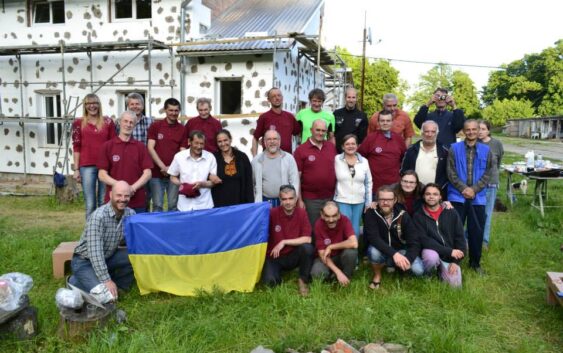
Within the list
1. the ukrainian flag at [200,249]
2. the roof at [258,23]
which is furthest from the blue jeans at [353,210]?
the roof at [258,23]

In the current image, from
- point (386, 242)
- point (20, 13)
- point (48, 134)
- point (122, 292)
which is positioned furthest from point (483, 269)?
point (20, 13)

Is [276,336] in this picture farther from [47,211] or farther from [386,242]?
[47,211]

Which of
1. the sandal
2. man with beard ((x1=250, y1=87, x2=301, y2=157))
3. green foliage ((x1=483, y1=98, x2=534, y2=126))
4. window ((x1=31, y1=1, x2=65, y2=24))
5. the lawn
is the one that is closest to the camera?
the lawn

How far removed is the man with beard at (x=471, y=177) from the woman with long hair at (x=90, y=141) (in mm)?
3912

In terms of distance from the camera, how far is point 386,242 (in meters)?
4.74

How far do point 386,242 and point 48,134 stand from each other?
10.7 metres

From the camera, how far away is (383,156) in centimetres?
517

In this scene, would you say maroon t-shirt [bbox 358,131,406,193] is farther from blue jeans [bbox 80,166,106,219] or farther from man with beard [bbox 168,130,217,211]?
blue jeans [bbox 80,166,106,219]

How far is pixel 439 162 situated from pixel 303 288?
208 centimetres

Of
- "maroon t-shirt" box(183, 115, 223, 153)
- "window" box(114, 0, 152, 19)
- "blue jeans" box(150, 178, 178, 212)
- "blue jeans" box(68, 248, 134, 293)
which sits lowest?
"blue jeans" box(68, 248, 134, 293)

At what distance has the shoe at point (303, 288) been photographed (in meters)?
4.38

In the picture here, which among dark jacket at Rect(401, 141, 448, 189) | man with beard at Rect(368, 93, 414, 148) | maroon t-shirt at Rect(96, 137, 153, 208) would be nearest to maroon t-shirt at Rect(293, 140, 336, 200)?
dark jacket at Rect(401, 141, 448, 189)

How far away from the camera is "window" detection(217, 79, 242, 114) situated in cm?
1111

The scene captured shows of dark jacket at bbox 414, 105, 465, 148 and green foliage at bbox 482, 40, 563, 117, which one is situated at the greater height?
green foliage at bbox 482, 40, 563, 117
